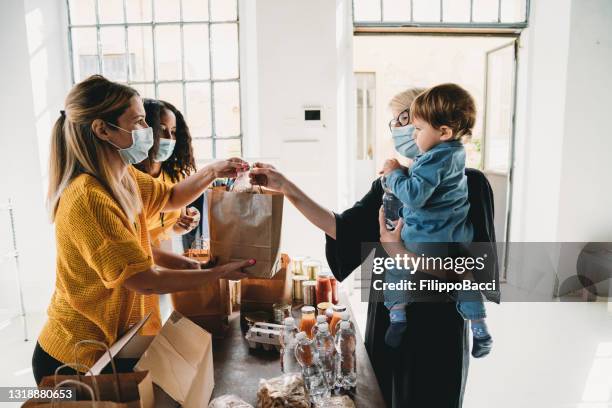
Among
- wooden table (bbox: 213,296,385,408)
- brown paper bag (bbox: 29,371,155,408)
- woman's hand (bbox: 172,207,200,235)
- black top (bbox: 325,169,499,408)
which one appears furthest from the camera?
woman's hand (bbox: 172,207,200,235)

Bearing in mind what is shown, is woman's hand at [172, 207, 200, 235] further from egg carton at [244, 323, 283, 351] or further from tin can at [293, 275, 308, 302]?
egg carton at [244, 323, 283, 351]

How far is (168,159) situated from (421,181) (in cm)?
129

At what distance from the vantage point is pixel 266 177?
62.2 inches

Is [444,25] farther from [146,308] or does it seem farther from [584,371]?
[146,308]

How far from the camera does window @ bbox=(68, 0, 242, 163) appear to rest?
3.50 meters

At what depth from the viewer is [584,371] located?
8.80ft

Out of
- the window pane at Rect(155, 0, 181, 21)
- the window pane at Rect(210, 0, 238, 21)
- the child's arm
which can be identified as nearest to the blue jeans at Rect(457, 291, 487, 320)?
the child's arm

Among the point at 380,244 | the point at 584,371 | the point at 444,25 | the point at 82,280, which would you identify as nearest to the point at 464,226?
the point at 380,244

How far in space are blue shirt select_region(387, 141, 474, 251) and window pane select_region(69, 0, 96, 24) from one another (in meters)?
3.19

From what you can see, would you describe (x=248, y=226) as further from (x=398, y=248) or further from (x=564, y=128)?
(x=564, y=128)

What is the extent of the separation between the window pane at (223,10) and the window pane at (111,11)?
73 centimetres

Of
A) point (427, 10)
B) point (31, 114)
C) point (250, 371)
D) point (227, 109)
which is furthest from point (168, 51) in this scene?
point (250, 371)

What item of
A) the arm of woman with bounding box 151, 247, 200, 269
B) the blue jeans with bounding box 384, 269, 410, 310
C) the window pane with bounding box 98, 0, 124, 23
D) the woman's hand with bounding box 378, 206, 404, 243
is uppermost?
the window pane with bounding box 98, 0, 124, 23

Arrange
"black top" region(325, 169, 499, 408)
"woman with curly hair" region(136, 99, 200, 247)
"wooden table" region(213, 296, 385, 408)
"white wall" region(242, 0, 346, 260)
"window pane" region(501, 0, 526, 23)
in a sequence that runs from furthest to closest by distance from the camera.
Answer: "window pane" region(501, 0, 526, 23) < "white wall" region(242, 0, 346, 260) < "woman with curly hair" region(136, 99, 200, 247) < "black top" region(325, 169, 499, 408) < "wooden table" region(213, 296, 385, 408)
